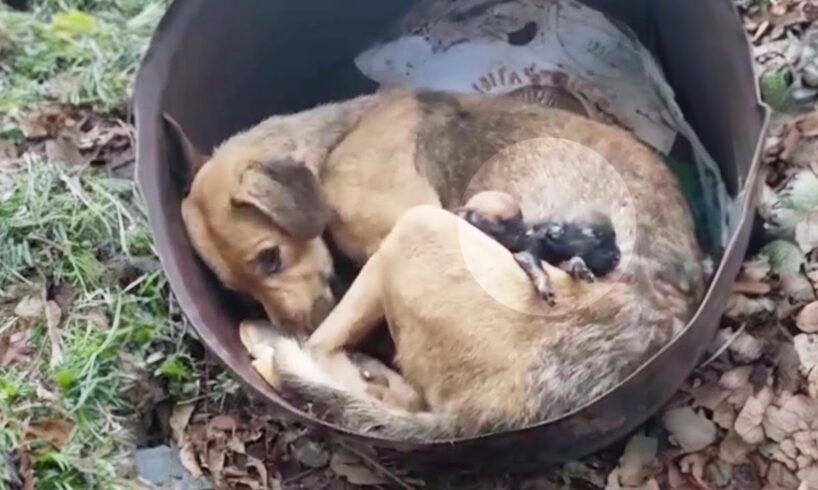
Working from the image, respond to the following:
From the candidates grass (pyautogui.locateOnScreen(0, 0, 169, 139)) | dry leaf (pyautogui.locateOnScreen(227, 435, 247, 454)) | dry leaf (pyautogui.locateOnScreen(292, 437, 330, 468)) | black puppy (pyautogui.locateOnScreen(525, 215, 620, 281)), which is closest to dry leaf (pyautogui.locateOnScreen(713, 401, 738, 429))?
black puppy (pyautogui.locateOnScreen(525, 215, 620, 281))

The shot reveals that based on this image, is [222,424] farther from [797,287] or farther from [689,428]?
[797,287]

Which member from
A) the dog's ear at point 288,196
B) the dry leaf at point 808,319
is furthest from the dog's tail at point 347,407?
the dry leaf at point 808,319

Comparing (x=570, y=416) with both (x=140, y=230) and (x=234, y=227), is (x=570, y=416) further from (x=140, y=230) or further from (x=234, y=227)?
(x=140, y=230)

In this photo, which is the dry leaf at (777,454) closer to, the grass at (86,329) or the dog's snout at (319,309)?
the dog's snout at (319,309)

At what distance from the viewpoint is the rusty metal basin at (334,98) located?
4.54ft

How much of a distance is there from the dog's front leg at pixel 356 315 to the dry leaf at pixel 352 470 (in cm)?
18

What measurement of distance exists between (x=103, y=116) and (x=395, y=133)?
2.17 feet

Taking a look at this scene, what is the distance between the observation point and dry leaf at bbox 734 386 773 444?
1.55 m

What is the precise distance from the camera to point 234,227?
1.58 meters

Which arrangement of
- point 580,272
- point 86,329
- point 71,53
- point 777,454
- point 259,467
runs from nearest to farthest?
point 580,272 < point 777,454 < point 259,467 < point 86,329 < point 71,53

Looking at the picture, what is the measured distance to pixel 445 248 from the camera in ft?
4.79

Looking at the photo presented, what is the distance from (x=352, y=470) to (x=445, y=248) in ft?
1.09

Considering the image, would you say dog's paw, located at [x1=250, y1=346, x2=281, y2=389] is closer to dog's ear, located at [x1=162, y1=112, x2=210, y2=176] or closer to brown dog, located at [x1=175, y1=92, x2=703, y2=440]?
brown dog, located at [x1=175, y1=92, x2=703, y2=440]

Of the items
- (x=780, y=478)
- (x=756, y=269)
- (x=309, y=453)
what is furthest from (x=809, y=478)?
(x=309, y=453)
